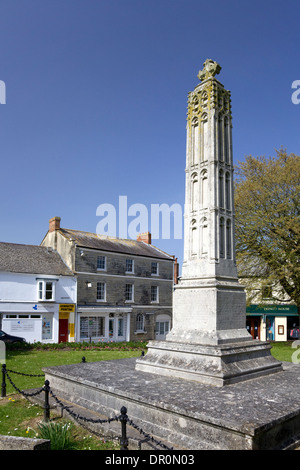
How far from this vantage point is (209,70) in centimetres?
953

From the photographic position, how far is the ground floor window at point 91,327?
29688 millimetres

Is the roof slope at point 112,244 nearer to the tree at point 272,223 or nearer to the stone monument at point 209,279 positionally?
the tree at point 272,223

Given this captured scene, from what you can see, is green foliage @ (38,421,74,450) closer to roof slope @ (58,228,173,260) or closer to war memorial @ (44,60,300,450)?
war memorial @ (44,60,300,450)

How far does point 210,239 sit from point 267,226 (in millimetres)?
13897

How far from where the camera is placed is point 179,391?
6.34 meters

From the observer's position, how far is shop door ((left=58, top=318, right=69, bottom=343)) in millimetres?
28419

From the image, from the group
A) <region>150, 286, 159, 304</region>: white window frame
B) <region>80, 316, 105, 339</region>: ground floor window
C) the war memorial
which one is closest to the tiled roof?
<region>80, 316, 105, 339</region>: ground floor window

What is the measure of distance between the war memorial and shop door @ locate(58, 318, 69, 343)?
19.7m

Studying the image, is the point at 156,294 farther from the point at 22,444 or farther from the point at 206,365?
the point at 22,444

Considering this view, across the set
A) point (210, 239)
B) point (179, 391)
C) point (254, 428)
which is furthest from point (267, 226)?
point (254, 428)

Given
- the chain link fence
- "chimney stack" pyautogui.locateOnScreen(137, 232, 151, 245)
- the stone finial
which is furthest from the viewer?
"chimney stack" pyautogui.locateOnScreen(137, 232, 151, 245)

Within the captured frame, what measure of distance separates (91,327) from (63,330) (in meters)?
2.50
